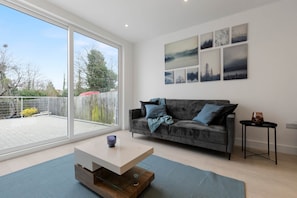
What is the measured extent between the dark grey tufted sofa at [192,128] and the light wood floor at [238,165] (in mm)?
189

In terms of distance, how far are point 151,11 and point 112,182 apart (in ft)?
9.32

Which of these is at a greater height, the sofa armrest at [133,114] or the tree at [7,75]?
the tree at [7,75]

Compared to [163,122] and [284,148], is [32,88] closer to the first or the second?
[163,122]

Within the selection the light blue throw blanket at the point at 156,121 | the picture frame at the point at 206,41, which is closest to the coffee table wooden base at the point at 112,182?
the light blue throw blanket at the point at 156,121

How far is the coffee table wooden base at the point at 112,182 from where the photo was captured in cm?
129

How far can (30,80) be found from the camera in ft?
8.40

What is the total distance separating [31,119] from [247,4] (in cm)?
439

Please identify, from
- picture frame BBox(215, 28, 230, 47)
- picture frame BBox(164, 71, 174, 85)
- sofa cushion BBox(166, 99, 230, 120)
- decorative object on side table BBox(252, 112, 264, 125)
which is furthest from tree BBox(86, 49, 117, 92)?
decorative object on side table BBox(252, 112, 264, 125)

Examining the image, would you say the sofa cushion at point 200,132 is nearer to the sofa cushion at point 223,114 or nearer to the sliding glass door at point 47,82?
the sofa cushion at point 223,114

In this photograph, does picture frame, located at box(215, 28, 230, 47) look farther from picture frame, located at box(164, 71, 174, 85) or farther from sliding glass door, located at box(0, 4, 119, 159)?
sliding glass door, located at box(0, 4, 119, 159)

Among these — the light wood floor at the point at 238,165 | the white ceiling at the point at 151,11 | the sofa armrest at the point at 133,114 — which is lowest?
the light wood floor at the point at 238,165

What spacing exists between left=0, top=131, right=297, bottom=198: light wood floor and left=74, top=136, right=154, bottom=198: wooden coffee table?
37.2 inches

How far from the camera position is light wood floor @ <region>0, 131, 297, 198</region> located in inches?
60.4

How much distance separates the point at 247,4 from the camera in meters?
2.54
